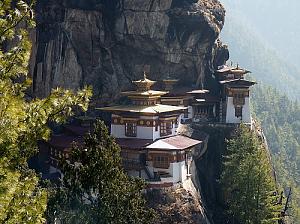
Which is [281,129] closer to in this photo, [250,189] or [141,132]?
[250,189]

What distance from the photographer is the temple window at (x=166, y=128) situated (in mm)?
33688

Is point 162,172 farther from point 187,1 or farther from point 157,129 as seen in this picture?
point 187,1

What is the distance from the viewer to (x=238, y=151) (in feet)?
113

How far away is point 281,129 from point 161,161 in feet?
322

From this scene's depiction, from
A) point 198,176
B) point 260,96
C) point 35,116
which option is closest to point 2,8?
point 35,116

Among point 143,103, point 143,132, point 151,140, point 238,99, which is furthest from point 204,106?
point 151,140

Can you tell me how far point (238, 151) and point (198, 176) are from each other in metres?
4.79

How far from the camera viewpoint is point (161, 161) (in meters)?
30.6

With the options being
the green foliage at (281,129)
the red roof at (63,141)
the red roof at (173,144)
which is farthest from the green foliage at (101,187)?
the green foliage at (281,129)

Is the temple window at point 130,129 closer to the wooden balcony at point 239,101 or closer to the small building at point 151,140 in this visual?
the small building at point 151,140

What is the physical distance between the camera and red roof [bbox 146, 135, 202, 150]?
100 feet

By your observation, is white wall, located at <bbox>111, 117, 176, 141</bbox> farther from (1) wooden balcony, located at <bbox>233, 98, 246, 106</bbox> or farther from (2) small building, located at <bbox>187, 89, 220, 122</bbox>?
(1) wooden balcony, located at <bbox>233, 98, 246, 106</bbox>

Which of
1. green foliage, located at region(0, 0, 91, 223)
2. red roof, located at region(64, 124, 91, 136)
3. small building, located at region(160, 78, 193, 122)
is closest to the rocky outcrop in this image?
red roof, located at region(64, 124, 91, 136)

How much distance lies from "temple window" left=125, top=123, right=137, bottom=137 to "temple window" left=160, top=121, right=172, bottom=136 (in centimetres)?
214
